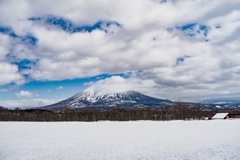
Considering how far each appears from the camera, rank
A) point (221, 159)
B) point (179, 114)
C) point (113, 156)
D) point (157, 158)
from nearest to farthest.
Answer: point (221, 159), point (157, 158), point (113, 156), point (179, 114)

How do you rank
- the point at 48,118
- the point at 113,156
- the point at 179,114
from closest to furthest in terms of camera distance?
the point at 113,156 < the point at 179,114 < the point at 48,118

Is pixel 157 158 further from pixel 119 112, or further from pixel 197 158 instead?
pixel 119 112

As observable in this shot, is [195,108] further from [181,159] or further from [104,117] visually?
[181,159]

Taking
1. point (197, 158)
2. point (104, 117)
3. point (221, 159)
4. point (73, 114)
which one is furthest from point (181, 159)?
point (73, 114)

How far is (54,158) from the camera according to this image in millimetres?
19375

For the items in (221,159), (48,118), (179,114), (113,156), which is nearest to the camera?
(221,159)

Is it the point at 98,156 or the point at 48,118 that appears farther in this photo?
the point at 48,118

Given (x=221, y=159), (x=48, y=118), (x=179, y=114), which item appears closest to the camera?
(x=221, y=159)

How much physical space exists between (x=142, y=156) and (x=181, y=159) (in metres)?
3.11

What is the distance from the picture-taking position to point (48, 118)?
472 feet

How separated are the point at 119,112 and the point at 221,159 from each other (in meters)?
133

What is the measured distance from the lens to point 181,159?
17.8 m

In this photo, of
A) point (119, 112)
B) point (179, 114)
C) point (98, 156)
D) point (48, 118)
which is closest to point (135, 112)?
point (119, 112)

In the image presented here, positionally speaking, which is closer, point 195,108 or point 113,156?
point 113,156
